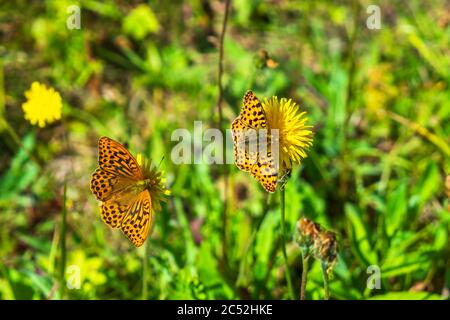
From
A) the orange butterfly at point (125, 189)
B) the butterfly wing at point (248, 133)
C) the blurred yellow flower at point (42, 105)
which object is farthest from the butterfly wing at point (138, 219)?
the blurred yellow flower at point (42, 105)

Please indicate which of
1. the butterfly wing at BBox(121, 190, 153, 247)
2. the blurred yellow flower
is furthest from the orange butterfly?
the blurred yellow flower

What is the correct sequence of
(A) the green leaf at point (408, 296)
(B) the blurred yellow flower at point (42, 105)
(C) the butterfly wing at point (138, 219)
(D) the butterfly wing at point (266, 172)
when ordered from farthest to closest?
(B) the blurred yellow flower at point (42, 105) < (A) the green leaf at point (408, 296) < (C) the butterfly wing at point (138, 219) < (D) the butterfly wing at point (266, 172)

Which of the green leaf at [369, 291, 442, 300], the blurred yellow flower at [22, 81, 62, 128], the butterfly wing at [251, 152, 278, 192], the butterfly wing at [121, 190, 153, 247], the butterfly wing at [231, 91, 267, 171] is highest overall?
the blurred yellow flower at [22, 81, 62, 128]

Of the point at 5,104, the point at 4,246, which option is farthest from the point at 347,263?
the point at 5,104

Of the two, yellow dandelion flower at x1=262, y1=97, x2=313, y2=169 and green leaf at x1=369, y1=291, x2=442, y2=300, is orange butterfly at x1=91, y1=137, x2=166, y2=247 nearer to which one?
yellow dandelion flower at x1=262, y1=97, x2=313, y2=169

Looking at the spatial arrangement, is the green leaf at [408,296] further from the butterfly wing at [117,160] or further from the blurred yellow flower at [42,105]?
the blurred yellow flower at [42,105]

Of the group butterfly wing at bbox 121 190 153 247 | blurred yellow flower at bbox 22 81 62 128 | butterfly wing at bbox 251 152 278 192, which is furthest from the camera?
blurred yellow flower at bbox 22 81 62 128

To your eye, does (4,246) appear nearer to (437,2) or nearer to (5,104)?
(5,104)

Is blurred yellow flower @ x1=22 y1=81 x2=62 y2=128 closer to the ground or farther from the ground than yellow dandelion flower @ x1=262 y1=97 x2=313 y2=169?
farther from the ground
